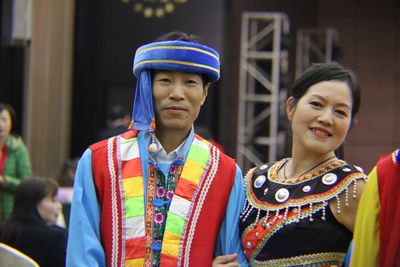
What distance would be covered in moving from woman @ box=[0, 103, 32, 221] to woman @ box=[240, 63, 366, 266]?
317cm

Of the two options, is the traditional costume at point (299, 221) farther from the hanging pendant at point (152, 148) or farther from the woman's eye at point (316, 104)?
the hanging pendant at point (152, 148)

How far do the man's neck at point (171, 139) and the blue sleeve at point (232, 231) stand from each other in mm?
251

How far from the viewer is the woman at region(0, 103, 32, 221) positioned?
563 centimetres

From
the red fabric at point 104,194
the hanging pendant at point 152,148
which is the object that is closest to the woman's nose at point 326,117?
the hanging pendant at point 152,148

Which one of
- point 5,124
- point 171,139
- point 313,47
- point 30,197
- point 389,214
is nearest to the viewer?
point 389,214

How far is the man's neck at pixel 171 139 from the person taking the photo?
2.83 m

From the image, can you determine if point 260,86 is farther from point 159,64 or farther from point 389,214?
point 389,214

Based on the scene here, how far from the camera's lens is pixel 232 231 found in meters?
2.74

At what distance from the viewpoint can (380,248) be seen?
2.39m

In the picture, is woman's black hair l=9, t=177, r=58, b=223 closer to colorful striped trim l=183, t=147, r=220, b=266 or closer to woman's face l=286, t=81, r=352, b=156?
colorful striped trim l=183, t=147, r=220, b=266

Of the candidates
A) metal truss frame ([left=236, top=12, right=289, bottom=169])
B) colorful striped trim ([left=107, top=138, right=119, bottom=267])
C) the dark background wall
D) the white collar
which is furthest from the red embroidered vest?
the dark background wall

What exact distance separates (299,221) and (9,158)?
3.56m

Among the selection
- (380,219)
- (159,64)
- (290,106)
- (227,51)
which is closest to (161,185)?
(159,64)

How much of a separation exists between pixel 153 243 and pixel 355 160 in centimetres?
910
